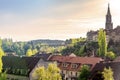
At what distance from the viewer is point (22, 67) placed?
72.7m

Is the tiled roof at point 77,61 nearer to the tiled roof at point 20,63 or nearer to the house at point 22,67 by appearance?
the house at point 22,67

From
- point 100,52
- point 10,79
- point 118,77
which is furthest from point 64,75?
point 100,52

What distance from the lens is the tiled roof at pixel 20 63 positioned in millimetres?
71988

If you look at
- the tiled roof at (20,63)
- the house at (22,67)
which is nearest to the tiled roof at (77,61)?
the house at (22,67)

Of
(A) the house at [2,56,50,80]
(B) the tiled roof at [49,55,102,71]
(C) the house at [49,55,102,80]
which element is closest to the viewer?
(C) the house at [49,55,102,80]

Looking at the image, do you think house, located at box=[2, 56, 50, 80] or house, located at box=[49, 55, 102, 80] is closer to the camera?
house, located at box=[49, 55, 102, 80]

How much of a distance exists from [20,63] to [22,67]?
6.95 ft

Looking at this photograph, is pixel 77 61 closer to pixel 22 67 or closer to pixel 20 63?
pixel 22 67

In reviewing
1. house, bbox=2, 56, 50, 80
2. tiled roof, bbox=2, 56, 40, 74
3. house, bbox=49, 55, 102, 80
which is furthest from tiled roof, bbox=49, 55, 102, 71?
tiled roof, bbox=2, 56, 40, 74

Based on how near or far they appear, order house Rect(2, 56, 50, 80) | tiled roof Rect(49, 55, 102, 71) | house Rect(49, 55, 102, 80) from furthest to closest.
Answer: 1. house Rect(2, 56, 50, 80)
2. tiled roof Rect(49, 55, 102, 71)
3. house Rect(49, 55, 102, 80)

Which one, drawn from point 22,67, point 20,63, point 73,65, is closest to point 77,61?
point 73,65

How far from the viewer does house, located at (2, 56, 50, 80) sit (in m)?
70.4

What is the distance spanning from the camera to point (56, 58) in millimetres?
79875

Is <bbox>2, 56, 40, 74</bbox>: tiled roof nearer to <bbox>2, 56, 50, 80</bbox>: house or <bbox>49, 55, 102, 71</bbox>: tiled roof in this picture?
<bbox>2, 56, 50, 80</bbox>: house
